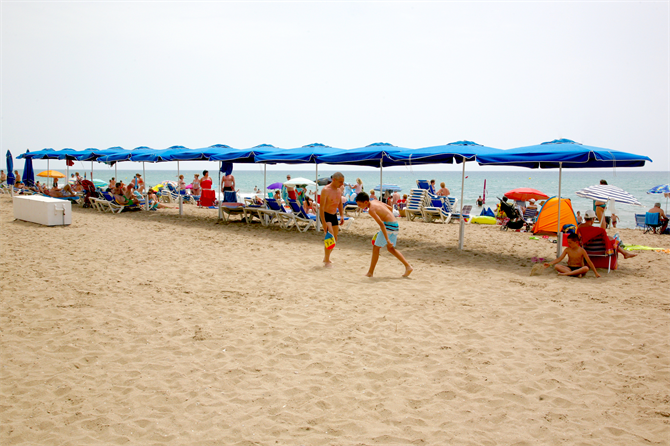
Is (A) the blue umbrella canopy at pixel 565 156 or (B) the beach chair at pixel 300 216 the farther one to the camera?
(B) the beach chair at pixel 300 216

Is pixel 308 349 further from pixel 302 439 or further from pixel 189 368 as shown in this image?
pixel 302 439

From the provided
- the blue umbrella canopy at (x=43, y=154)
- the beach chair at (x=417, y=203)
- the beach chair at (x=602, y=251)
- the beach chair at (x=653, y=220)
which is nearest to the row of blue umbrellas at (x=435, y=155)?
the beach chair at (x=602, y=251)

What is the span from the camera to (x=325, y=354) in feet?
12.1

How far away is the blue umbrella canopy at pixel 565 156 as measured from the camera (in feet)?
22.8

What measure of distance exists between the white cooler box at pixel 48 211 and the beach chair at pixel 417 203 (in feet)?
29.4

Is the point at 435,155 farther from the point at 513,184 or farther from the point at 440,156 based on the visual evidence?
the point at 513,184

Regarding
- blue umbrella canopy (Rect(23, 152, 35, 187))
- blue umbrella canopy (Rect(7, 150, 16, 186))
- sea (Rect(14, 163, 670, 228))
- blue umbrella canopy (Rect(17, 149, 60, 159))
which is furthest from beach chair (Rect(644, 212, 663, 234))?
blue umbrella canopy (Rect(7, 150, 16, 186))

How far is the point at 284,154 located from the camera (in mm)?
11039

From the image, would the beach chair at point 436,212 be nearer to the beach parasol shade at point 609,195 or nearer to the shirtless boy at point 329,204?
the beach parasol shade at point 609,195

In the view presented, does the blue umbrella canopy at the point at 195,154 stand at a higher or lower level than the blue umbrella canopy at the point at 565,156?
higher

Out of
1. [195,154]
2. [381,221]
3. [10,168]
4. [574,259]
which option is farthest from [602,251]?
[10,168]

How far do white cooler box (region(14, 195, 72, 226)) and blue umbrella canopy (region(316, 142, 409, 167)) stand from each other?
5872mm

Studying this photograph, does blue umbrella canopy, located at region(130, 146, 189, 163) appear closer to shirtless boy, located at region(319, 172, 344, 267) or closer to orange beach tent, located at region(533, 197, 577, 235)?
shirtless boy, located at region(319, 172, 344, 267)

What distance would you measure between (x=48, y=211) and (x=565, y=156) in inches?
409
